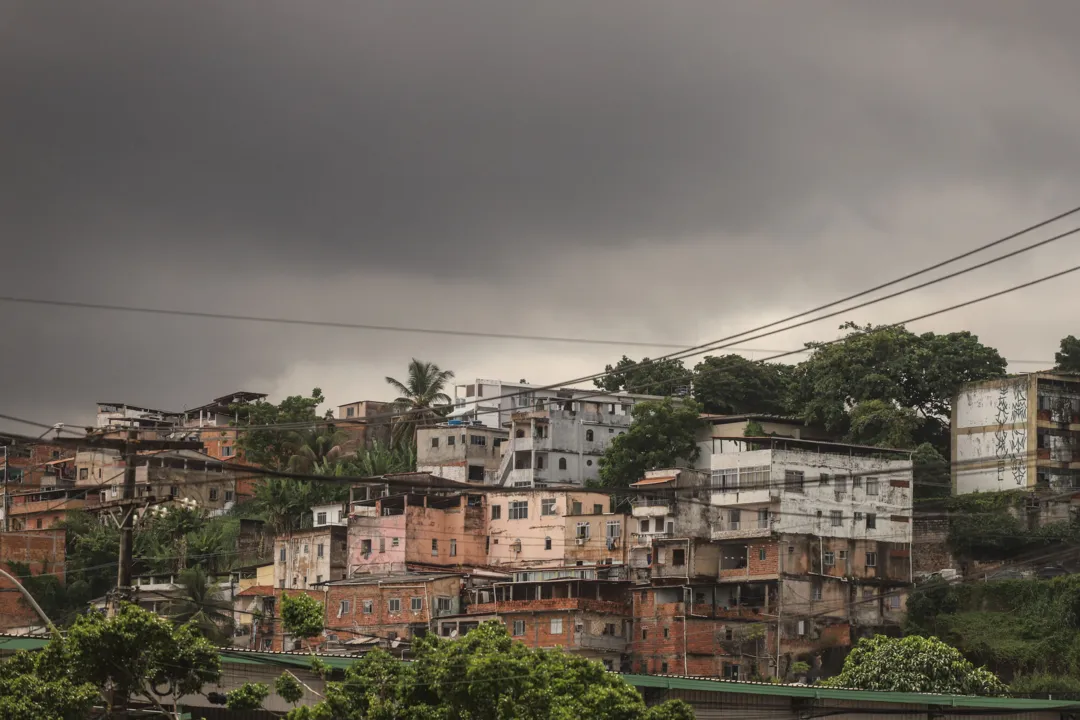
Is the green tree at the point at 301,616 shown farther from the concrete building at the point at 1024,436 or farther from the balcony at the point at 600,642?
the concrete building at the point at 1024,436

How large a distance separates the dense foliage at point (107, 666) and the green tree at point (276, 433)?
68732 millimetres

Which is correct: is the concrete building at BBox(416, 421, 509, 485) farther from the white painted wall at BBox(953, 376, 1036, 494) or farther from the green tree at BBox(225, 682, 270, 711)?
the green tree at BBox(225, 682, 270, 711)

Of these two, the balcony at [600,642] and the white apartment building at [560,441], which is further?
the white apartment building at [560,441]

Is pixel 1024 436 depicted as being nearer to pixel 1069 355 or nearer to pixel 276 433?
pixel 1069 355

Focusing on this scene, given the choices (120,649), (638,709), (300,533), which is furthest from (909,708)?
(300,533)

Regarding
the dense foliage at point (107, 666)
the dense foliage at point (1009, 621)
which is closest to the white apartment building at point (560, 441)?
the dense foliage at point (1009, 621)

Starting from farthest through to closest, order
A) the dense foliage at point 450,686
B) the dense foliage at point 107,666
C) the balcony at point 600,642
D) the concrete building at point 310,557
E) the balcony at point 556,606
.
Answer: the concrete building at point 310,557 < the balcony at point 556,606 < the balcony at point 600,642 < the dense foliage at point 450,686 < the dense foliage at point 107,666

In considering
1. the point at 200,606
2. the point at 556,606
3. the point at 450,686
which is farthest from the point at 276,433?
the point at 450,686

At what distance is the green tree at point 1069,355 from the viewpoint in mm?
96250

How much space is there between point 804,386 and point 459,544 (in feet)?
81.3

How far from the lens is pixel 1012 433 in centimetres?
8794

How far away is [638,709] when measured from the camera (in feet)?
141

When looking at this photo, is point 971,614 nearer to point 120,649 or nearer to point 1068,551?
point 1068,551

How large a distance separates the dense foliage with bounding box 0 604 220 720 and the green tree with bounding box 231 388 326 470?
68732 millimetres
